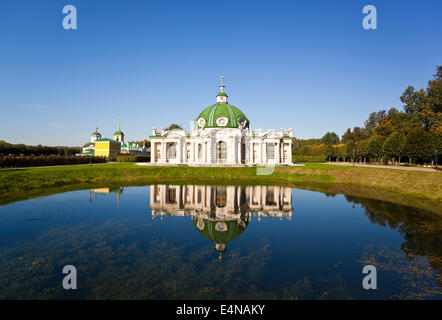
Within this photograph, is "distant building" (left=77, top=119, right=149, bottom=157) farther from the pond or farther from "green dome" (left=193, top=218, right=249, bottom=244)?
"green dome" (left=193, top=218, right=249, bottom=244)

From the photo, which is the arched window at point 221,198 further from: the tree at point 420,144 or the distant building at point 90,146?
the distant building at point 90,146

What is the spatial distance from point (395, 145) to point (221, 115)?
37.5 m

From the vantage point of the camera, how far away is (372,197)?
2653 centimetres

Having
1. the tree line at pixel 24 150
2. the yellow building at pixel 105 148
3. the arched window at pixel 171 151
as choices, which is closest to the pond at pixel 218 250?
the arched window at pixel 171 151

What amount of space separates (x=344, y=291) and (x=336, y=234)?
6.77m

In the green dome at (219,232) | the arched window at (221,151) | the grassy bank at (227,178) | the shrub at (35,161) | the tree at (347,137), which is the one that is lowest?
the green dome at (219,232)

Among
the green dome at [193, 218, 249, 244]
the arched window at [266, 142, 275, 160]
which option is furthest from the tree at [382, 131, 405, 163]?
the green dome at [193, 218, 249, 244]

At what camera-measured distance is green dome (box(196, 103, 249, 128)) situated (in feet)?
198

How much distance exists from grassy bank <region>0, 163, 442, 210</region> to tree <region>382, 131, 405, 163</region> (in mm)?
17705

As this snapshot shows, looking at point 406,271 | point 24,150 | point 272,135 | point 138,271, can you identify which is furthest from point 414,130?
point 24,150

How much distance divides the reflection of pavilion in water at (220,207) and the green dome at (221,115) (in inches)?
1237

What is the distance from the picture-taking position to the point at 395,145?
53.2 metres

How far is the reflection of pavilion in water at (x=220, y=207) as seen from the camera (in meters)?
16.0

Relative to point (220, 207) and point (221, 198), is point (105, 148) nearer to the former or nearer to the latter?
point (221, 198)
